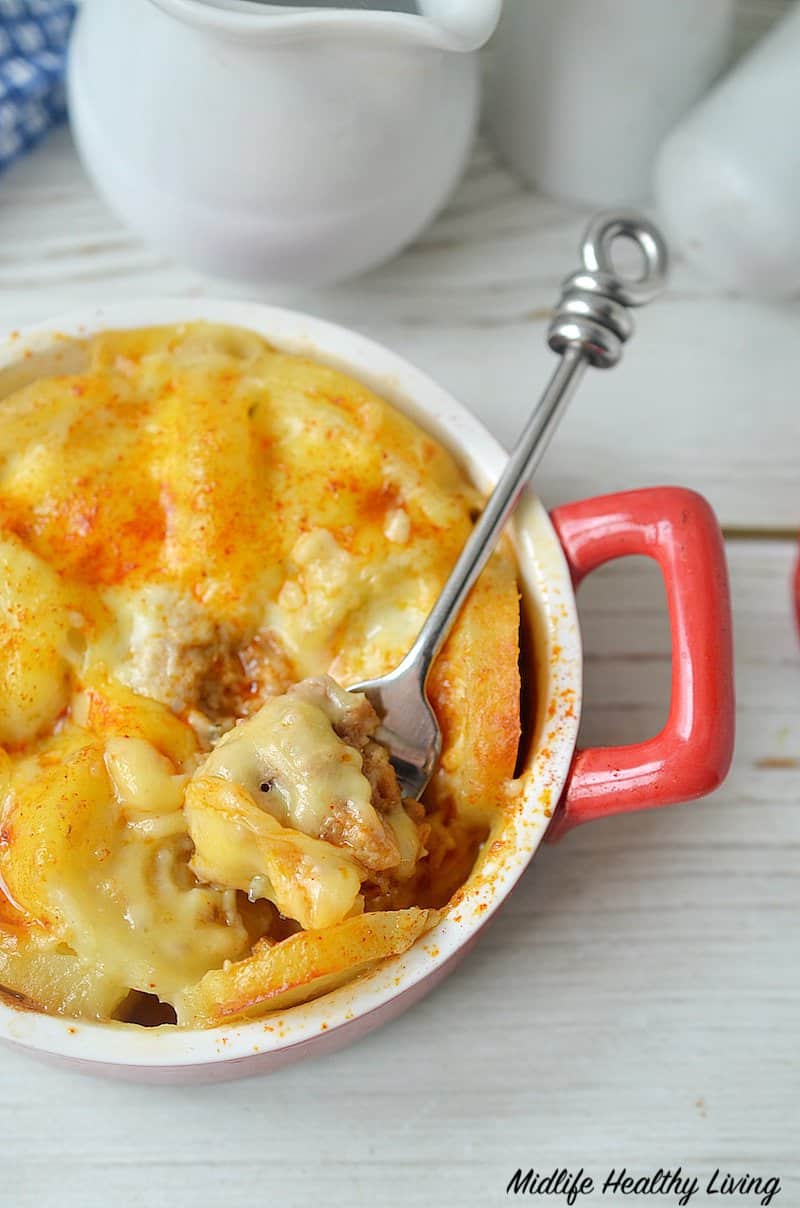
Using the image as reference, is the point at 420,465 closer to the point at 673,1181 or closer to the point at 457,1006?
the point at 457,1006

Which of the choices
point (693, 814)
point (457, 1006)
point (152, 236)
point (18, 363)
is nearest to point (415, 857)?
point (457, 1006)

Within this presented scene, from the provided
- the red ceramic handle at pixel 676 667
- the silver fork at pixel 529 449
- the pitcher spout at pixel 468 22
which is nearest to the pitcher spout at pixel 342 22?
the pitcher spout at pixel 468 22

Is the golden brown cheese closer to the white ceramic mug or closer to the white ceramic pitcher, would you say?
the white ceramic pitcher

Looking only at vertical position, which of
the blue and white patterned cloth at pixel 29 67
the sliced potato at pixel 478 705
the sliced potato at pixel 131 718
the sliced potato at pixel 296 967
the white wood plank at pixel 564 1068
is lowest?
the white wood plank at pixel 564 1068

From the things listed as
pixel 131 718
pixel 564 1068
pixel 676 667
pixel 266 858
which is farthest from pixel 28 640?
pixel 564 1068

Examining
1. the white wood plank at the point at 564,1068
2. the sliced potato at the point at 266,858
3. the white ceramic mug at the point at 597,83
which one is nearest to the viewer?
the sliced potato at the point at 266,858

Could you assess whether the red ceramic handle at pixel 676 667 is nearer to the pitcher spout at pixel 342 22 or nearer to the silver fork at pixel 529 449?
the silver fork at pixel 529 449
